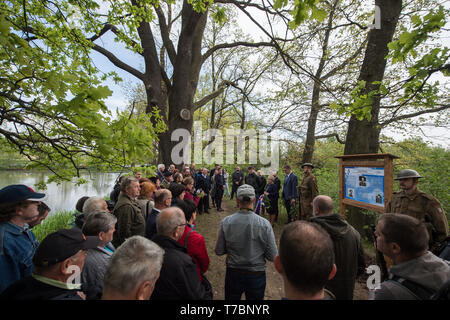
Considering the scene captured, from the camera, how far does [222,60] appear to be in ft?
55.1

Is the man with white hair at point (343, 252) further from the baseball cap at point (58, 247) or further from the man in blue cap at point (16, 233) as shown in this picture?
the man in blue cap at point (16, 233)

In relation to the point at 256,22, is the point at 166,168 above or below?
below

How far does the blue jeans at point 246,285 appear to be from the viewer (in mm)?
2148

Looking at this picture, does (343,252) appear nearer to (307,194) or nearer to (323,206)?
(323,206)

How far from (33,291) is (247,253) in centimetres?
174

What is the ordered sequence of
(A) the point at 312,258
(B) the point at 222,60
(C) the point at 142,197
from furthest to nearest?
(B) the point at 222,60 → (C) the point at 142,197 → (A) the point at 312,258

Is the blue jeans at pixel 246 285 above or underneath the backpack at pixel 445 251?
underneath

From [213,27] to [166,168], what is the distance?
14151 millimetres

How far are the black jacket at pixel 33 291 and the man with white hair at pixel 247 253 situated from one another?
1508 millimetres

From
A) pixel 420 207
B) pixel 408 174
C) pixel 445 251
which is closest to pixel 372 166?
pixel 408 174

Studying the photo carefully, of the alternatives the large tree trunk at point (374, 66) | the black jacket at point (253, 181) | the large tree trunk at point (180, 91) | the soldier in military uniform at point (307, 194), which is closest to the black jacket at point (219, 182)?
the black jacket at point (253, 181)

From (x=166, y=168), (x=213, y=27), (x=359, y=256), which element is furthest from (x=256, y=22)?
(x=213, y=27)

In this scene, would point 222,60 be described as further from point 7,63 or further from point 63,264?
point 63,264

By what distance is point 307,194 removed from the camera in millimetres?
5098
